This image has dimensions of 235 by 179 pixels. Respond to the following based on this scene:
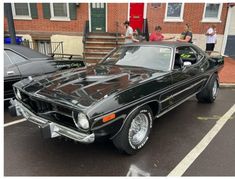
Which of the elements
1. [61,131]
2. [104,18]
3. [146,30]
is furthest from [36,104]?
[104,18]

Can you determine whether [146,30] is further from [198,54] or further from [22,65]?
[22,65]

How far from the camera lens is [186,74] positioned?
3.77 metres

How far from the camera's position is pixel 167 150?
3.03m

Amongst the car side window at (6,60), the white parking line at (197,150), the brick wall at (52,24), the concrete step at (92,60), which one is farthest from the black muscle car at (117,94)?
the brick wall at (52,24)

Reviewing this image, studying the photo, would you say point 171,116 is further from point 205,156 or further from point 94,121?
point 94,121

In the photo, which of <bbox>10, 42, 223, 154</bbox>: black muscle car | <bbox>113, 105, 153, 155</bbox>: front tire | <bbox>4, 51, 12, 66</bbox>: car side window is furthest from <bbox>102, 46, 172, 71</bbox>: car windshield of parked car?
<bbox>4, 51, 12, 66</bbox>: car side window

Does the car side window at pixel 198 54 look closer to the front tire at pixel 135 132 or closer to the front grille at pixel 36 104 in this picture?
the front tire at pixel 135 132

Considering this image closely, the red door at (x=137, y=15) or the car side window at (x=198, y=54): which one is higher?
the red door at (x=137, y=15)

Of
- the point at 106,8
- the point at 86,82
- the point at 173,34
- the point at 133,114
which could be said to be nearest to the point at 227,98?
the point at 133,114

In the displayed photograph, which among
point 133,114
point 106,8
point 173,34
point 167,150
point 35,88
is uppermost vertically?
point 106,8

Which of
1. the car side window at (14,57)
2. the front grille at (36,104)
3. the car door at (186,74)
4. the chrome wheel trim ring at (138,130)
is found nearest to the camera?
the front grille at (36,104)

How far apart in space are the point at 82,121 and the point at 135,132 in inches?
38.4

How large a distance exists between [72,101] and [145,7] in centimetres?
964

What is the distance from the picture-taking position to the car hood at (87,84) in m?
2.46
